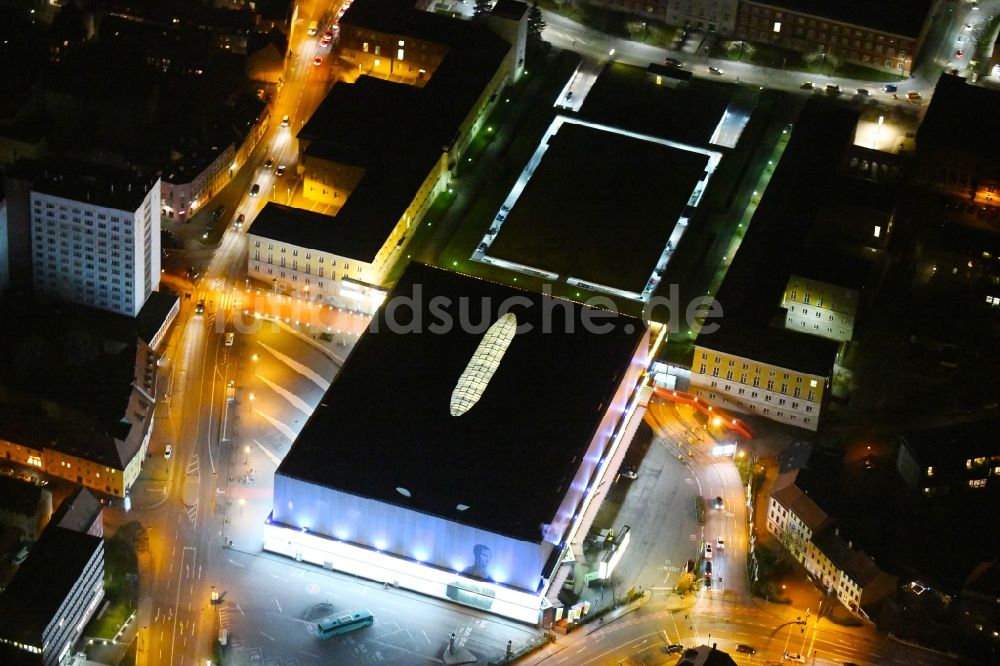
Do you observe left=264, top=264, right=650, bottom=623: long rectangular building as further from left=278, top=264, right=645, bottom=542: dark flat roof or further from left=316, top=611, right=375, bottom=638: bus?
left=316, top=611, right=375, bottom=638: bus

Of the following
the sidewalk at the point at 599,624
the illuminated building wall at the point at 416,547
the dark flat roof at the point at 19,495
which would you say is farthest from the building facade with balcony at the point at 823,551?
the dark flat roof at the point at 19,495

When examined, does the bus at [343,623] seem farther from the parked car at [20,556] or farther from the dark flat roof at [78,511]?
the parked car at [20,556]

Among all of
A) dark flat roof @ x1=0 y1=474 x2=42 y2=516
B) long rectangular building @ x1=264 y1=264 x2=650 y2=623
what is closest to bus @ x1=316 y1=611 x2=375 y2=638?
long rectangular building @ x1=264 y1=264 x2=650 y2=623

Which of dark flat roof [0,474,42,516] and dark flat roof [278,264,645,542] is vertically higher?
dark flat roof [278,264,645,542]

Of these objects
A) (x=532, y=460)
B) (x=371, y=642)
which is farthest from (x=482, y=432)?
(x=371, y=642)

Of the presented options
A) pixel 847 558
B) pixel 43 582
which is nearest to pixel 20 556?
pixel 43 582

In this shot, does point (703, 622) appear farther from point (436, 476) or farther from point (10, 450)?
point (10, 450)
